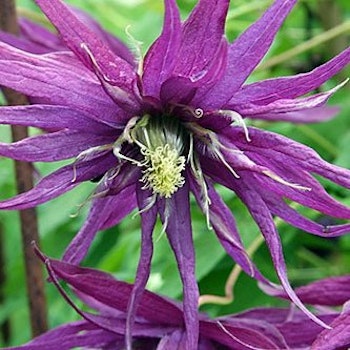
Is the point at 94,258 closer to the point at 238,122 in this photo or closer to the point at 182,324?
the point at 182,324

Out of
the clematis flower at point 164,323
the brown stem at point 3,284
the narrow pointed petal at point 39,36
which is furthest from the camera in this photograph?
the brown stem at point 3,284

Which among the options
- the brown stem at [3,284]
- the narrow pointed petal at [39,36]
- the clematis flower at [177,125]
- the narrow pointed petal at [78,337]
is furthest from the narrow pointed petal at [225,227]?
the brown stem at [3,284]

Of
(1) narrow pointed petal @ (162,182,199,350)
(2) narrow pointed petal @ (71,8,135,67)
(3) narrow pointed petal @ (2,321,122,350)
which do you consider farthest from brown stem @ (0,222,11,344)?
(1) narrow pointed petal @ (162,182,199,350)

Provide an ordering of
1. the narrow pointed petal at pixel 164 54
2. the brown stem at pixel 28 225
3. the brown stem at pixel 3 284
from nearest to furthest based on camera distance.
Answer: the narrow pointed petal at pixel 164 54 → the brown stem at pixel 28 225 → the brown stem at pixel 3 284

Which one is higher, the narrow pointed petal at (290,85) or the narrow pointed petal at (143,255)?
the narrow pointed petal at (290,85)

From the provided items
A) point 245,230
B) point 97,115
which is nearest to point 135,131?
point 97,115

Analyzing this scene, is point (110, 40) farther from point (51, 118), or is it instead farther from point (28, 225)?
point (51, 118)

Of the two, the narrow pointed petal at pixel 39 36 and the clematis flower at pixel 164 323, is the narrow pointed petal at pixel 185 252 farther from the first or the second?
the narrow pointed petal at pixel 39 36

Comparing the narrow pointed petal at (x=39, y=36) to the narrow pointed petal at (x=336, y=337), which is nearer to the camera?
the narrow pointed petal at (x=336, y=337)
